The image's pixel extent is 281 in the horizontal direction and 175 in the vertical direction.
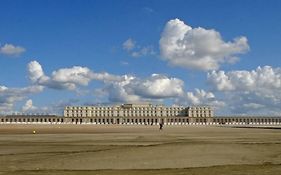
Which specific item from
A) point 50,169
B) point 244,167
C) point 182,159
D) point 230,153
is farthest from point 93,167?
point 230,153

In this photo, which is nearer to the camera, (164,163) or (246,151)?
(164,163)

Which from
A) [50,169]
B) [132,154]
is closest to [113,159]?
[132,154]

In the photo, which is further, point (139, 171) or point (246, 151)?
point (246, 151)

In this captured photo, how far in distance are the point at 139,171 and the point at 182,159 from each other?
4.54 m

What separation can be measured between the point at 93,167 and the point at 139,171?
2.49m

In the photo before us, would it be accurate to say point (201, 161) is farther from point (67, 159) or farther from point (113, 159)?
point (67, 159)

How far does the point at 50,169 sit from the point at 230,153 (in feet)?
35.6

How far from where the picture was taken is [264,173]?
15.6 meters

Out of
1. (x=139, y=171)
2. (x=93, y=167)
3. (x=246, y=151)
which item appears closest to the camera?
(x=139, y=171)

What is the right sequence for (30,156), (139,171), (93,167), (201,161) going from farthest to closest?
1. (30,156)
2. (201,161)
3. (93,167)
4. (139,171)

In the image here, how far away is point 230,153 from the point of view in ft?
78.3

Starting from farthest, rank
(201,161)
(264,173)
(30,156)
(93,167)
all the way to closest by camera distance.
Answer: (30,156) → (201,161) → (93,167) → (264,173)

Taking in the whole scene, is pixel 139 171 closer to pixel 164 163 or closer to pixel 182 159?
pixel 164 163

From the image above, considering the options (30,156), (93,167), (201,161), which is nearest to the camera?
(93,167)
